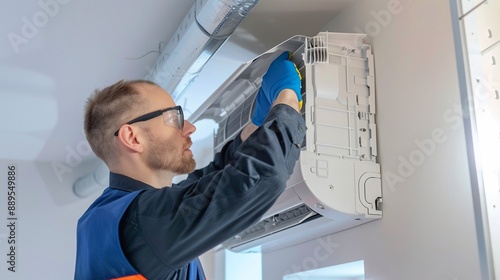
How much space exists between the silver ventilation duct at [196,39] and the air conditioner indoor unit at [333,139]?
16 cm

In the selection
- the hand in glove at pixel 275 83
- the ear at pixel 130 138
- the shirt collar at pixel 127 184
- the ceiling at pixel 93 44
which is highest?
the ceiling at pixel 93 44

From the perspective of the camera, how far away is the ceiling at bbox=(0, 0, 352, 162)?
2.33m

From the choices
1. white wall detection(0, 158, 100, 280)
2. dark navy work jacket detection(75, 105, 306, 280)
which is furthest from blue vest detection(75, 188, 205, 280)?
white wall detection(0, 158, 100, 280)

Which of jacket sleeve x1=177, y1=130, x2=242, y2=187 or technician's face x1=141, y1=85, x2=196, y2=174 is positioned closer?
technician's face x1=141, y1=85, x2=196, y2=174

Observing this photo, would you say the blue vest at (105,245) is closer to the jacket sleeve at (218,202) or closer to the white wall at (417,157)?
the jacket sleeve at (218,202)

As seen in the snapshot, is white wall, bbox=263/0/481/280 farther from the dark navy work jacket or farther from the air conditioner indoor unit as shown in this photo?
the dark navy work jacket

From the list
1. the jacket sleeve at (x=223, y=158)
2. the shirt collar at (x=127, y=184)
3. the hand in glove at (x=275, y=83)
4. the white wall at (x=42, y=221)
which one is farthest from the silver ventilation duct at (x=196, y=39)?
the white wall at (x=42, y=221)

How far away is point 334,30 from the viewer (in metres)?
2.42

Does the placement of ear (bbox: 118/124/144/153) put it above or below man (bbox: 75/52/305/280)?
above

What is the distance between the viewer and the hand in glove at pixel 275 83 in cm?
152

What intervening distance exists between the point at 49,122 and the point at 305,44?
77.7 inches

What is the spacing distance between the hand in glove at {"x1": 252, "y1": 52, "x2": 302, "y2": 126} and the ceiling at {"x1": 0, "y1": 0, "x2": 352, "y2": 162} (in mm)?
681

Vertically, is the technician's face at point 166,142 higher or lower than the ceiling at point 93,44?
lower

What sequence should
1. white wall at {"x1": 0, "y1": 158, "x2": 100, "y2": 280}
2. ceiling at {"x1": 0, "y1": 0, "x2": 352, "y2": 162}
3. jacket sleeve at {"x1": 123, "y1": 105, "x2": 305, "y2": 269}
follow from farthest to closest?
white wall at {"x1": 0, "y1": 158, "x2": 100, "y2": 280}, ceiling at {"x1": 0, "y1": 0, "x2": 352, "y2": 162}, jacket sleeve at {"x1": 123, "y1": 105, "x2": 305, "y2": 269}
